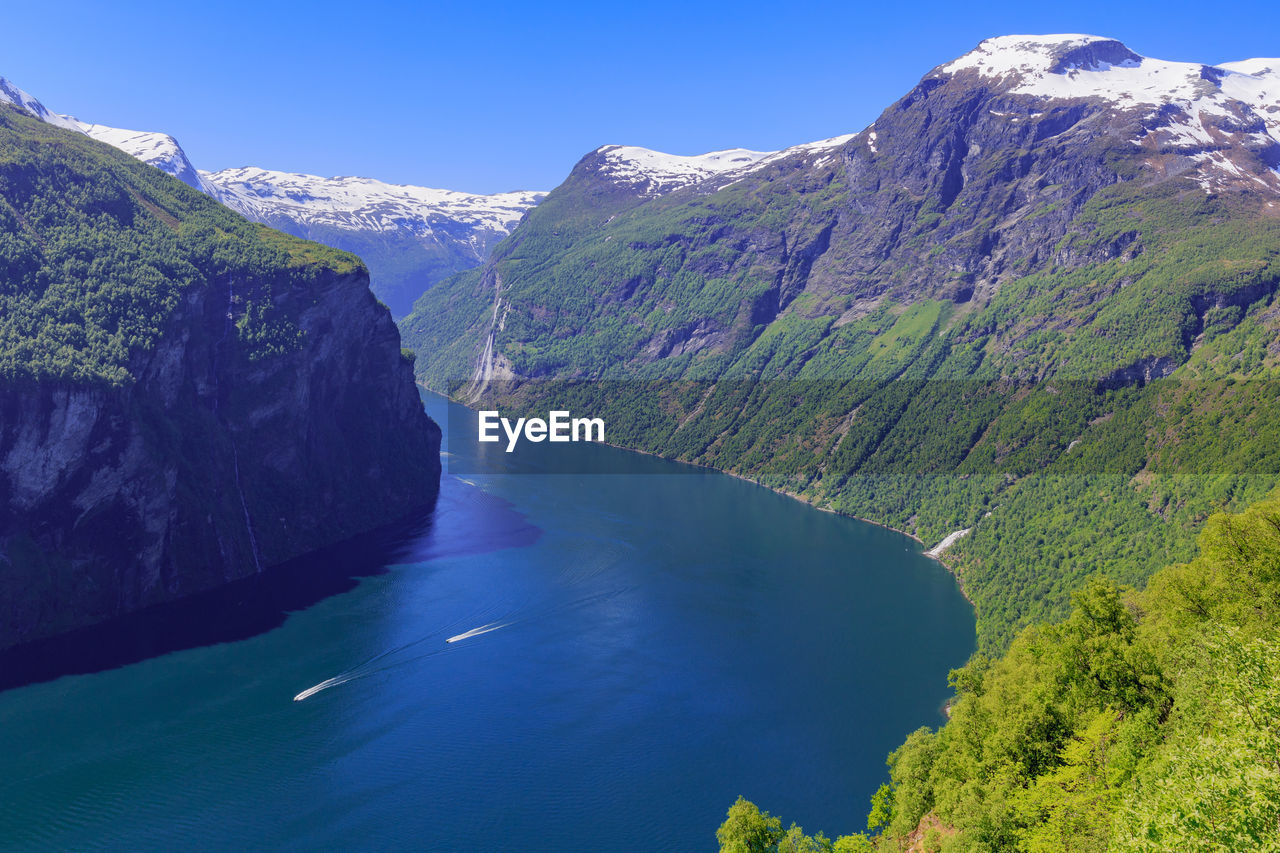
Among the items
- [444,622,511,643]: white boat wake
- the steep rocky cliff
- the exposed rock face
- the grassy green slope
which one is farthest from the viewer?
the grassy green slope

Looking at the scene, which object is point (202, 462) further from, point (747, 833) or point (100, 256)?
point (747, 833)

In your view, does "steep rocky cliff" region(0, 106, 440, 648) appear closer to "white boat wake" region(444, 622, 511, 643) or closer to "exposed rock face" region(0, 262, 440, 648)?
"exposed rock face" region(0, 262, 440, 648)

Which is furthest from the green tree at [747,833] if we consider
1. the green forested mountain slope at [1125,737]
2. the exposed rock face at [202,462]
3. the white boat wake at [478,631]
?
the exposed rock face at [202,462]

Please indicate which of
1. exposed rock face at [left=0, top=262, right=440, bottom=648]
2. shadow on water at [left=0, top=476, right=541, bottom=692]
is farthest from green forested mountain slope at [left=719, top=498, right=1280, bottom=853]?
exposed rock face at [left=0, top=262, right=440, bottom=648]

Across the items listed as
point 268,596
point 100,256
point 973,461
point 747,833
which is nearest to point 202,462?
point 268,596

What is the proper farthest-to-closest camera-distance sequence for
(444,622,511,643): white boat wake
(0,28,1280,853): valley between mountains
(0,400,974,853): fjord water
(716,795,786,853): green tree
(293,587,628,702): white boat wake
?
(444,622,511,643): white boat wake
(293,587,628,702): white boat wake
(0,400,974,853): fjord water
(716,795,786,853): green tree
(0,28,1280,853): valley between mountains

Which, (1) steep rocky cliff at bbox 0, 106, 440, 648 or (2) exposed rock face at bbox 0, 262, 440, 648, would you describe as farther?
(1) steep rocky cliff at bbox 0, 106, 440, 648

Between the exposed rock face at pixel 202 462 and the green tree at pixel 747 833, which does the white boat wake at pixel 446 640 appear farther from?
the green tree at pixel 747 833
